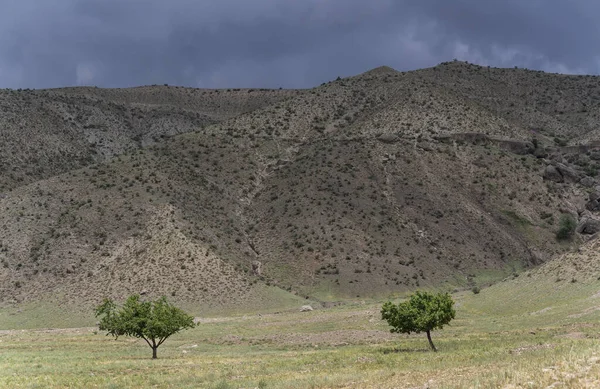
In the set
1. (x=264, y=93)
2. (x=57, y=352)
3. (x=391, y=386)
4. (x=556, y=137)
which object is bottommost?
(x=391, y=386)

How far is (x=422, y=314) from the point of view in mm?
38719

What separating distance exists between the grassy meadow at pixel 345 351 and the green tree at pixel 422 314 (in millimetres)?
1494

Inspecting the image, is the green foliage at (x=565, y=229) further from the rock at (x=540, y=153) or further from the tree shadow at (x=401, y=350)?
the tree shadow at (x=401, y=350)

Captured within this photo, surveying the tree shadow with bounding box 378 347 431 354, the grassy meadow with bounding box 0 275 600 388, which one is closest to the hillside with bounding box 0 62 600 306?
the grassy meadow with bounding box 0 275 600 388

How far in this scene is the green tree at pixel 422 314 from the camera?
38.4 meters

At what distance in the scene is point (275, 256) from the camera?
8856 centimetres

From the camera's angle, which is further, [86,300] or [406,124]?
[406,124]

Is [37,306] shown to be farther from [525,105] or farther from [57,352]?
[525,105]

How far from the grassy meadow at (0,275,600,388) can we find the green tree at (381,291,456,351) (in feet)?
4.90

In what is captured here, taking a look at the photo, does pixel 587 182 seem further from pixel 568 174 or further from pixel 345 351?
pixel 345 351

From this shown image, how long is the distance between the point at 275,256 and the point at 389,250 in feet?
58.1

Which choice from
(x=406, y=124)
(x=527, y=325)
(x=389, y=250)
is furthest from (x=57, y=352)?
(x=406, y=124)

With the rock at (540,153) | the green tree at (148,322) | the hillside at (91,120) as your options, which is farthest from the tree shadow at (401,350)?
the rock at (540,153)

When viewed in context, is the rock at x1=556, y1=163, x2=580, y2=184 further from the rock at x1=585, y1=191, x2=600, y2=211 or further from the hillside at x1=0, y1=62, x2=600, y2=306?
the rock at x1=585, y1=191, x2=600, y2=211
